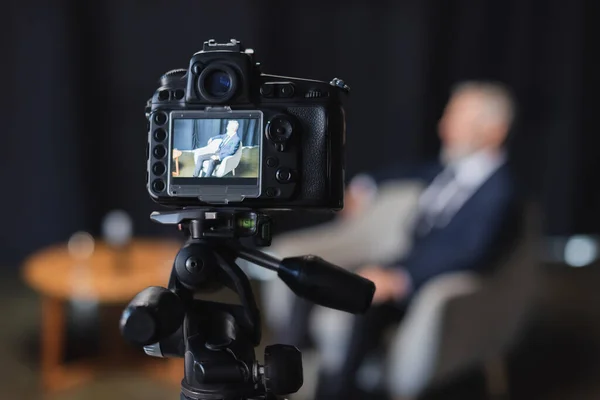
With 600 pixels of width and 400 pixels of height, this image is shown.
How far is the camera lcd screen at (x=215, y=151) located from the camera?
0.74 m

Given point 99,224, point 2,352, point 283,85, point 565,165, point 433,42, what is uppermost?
point 433,42

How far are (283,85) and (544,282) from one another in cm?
323

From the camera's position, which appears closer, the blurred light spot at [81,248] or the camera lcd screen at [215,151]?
the camera lcd screen at [215,151]

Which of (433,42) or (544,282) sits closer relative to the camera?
(544,282)

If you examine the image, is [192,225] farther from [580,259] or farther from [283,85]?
[580,259]

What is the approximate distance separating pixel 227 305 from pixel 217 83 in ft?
0.91

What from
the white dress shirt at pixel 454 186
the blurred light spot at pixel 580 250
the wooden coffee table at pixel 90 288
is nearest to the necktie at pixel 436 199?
the white dress shirt at pixel 454 186

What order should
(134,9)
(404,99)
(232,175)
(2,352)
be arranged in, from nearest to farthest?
(232,175) → (2,352) → (134,9) → (404,99)

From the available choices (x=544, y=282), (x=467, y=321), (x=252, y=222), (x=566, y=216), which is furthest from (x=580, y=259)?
(x=252, y=222)

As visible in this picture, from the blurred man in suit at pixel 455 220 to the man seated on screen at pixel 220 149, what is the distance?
1147 millimetres

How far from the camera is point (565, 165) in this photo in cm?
397

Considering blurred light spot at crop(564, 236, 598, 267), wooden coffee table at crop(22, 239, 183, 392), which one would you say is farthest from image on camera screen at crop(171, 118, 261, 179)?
blurred light spot at crop(564, 236, 598, 267)

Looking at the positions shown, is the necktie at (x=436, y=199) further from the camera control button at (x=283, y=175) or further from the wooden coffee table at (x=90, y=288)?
the camera control button at (x=283, y=175)

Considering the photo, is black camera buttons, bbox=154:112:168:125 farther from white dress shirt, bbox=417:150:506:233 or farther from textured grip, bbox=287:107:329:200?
white dress shirt, bbox=417:150:506:233
